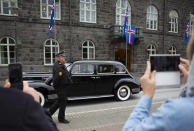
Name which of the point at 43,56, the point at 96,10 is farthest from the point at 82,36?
the point at 43,56

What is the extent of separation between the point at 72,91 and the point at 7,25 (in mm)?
10504

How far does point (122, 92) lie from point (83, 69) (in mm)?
Result: 2038

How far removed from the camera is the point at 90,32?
605 inches

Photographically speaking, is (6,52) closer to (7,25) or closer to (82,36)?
(7,25)

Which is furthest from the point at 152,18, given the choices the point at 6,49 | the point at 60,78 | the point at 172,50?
the point at 60,78

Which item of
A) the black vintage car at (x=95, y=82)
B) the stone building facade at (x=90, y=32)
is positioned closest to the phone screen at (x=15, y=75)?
the black vintage car at (x=95, y=82)

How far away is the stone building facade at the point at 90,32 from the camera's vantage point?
13047 millimetres

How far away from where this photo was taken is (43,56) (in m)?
13.8

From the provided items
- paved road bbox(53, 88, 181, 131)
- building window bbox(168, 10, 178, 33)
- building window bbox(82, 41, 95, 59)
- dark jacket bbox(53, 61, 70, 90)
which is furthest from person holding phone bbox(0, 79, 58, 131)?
building window bbox(168, 10, 178, 33)

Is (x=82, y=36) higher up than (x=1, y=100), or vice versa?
(x=82, y=36)

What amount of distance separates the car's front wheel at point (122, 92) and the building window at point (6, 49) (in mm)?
10838

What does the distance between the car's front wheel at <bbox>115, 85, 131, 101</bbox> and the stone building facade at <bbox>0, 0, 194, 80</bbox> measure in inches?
170

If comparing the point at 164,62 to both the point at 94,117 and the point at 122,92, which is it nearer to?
the point at 94,117

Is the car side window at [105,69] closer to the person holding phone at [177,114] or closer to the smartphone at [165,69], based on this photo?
the smartphone at [165,69]
